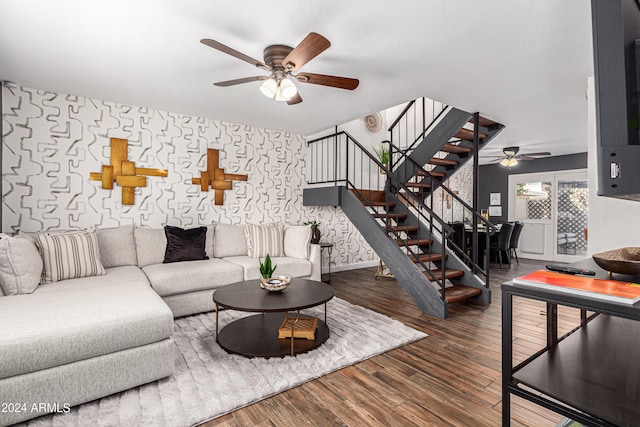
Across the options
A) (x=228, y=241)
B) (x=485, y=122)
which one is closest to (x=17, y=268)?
(x=228, y=241)

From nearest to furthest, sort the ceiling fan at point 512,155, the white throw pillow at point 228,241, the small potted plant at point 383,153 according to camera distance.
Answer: the white throw pillow at point 228,241 → the small potted plant at point 383,153 → the ceiling fan at point 512,155

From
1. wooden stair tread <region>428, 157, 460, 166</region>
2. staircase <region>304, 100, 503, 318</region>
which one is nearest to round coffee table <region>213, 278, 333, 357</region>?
staircase <region>304, 100, 503, 318</region>

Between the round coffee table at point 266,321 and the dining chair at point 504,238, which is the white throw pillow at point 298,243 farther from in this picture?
the dining chair at point 504,238

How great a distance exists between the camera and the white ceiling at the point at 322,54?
2004 millimetres

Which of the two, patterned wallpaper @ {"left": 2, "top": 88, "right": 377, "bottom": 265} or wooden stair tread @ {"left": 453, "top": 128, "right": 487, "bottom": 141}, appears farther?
wooden stair tread @ {"left": 453, "top": 128, "right": 487, "bottom": 141}

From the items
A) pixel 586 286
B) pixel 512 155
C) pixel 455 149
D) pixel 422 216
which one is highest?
pixel 512 155

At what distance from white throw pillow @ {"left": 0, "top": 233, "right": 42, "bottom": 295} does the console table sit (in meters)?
3.21

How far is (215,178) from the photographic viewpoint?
14.7 feet

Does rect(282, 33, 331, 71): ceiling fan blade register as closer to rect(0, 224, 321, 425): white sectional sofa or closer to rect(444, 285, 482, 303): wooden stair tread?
rect(0, 224, 321, 425): white sectional sofa

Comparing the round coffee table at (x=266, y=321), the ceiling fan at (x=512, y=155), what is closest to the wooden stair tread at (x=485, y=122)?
the ceiling fan at (x=512, y=155)

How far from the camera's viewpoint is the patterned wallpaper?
3287 millimetres

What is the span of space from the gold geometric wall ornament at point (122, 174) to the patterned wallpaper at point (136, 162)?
62mm

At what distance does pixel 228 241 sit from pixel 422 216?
2687 mm

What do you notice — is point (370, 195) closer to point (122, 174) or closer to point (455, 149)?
point (455, 149)
